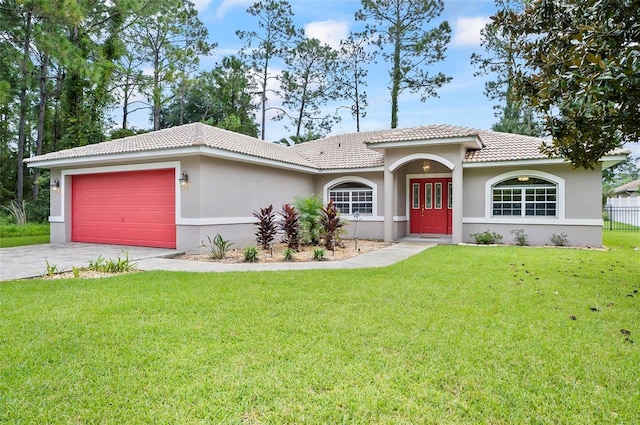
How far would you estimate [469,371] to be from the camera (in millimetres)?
3715

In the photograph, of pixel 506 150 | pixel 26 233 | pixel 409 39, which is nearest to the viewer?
pixel 506 150

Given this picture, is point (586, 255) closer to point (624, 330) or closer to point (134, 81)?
point (624, 330)

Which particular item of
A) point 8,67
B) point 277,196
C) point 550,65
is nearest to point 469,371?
point 550,65

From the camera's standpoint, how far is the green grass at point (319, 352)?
10.2 ft

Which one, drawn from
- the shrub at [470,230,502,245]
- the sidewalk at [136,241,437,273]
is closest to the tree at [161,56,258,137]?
the shrub at [470,230,502,245]

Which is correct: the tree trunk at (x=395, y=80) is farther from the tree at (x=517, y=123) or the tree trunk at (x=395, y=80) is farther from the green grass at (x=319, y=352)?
the green grass at (x=319, y=352)

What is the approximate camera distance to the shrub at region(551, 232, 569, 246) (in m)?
13.8

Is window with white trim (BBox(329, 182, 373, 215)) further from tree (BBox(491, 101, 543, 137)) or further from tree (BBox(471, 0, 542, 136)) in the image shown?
tree (BBox(491, 101, 543, 137))

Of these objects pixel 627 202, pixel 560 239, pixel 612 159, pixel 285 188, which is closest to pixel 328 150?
pixel 285 188

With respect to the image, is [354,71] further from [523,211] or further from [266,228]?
[266,228]

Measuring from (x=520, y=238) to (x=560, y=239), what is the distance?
4.15 ft

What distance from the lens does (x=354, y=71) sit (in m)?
31.6

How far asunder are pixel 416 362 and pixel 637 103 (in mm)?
5157

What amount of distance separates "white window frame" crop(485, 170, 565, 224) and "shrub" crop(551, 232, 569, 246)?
0.59 meters
